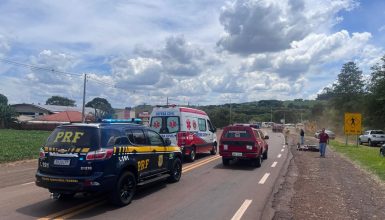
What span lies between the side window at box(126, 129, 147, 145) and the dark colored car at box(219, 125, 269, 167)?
7.45 metres

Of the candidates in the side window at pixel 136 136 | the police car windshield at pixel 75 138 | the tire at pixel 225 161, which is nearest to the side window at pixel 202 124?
the tire at pixel 225 161

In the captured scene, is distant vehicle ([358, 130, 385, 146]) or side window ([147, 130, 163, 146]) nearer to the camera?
side window ([147, 130, 163, 146])

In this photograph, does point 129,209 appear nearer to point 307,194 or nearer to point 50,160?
point 50,160

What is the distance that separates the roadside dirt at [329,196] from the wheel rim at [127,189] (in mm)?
3242

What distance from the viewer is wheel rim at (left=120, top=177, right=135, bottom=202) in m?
9.48

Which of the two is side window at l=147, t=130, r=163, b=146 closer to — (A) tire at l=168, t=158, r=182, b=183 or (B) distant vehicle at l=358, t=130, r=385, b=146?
(A) tire at l=168, t=158, r=182, b=183

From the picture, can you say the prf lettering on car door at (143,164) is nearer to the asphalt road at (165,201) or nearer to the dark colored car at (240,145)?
the asphalt road at (165,201)

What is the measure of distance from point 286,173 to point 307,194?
4.60 meters

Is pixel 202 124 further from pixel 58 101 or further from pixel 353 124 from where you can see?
pixel 58 101

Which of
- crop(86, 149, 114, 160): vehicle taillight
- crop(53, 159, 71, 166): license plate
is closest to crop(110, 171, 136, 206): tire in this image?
crop(86, 149, 114, 160): vehicle taillight

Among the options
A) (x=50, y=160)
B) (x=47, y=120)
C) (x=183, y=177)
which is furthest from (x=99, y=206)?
(x=47, y=120)

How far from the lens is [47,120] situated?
83.1m

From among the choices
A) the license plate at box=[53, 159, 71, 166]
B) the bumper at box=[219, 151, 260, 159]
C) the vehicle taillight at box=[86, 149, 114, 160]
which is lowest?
the bumper at box=[219, 151, 260, 159]

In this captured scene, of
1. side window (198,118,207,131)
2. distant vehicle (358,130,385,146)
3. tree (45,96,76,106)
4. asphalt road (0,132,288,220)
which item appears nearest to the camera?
asphalt road (0,132,288,220)
